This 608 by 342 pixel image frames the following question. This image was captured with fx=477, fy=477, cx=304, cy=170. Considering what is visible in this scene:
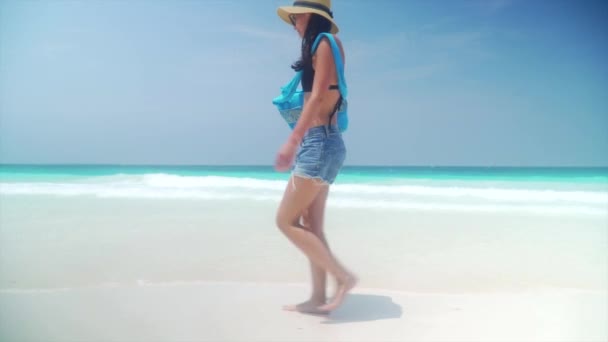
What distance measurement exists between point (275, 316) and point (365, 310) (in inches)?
18.6

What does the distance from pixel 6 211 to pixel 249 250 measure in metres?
3.96

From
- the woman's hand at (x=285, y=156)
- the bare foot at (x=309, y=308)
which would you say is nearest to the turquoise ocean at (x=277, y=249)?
the bare foot at (x=309, y=308)

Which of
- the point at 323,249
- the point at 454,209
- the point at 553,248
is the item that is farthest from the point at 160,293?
the point at 454,209

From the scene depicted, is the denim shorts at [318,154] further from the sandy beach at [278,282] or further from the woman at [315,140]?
the sandy beach at [278,282]

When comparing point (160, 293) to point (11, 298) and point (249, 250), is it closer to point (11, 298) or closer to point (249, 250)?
point (11, 298)

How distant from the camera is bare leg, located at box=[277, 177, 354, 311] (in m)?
2.14

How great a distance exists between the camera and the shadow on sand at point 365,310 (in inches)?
91.5

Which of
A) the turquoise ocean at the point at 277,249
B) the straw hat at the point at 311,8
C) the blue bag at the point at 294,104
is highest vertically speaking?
the straw hat at the point at 311,8

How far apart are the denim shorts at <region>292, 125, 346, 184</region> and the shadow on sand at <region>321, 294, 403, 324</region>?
70 cm

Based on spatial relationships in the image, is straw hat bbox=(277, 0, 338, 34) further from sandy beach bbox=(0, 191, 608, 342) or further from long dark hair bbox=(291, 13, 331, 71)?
sandy beach bbox=(0, 191, 608, 342)

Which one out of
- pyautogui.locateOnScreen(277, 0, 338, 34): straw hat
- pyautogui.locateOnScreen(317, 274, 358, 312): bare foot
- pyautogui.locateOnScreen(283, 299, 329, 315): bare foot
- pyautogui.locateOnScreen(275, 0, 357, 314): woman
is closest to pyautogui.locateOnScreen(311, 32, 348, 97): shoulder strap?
pyautogui.locateOnScreen(275, 0, 357, 314): woman

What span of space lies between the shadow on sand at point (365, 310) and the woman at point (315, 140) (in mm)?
146

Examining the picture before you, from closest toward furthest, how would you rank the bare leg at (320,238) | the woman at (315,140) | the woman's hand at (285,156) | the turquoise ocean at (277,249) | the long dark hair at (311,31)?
the woman's hand at (285,156) < the woman at (315,140) < the long dark hair at (311,31) < the bare leg at (320,238) < the turquoise ocean at (277,249)

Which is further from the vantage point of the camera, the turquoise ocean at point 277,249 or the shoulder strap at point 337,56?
the turquoise ocean at point 277,249
